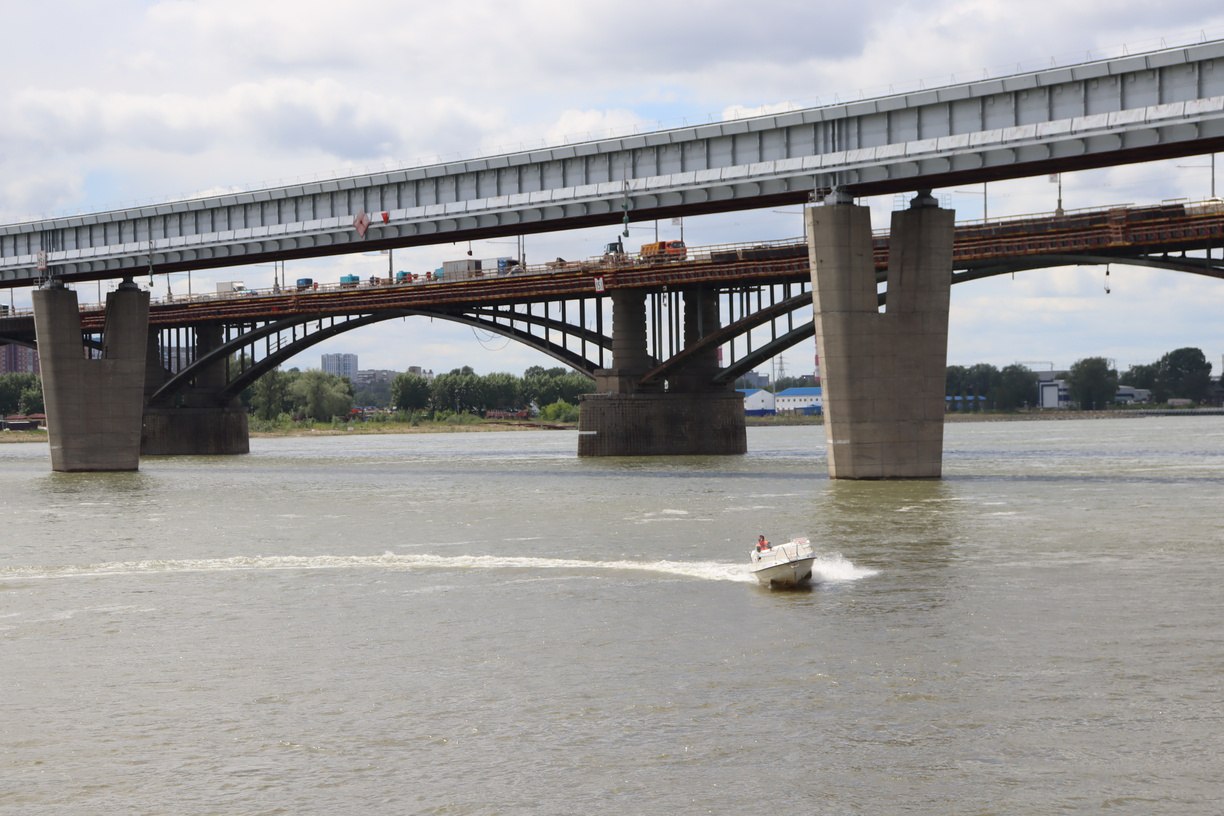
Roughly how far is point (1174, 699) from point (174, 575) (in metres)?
21.9

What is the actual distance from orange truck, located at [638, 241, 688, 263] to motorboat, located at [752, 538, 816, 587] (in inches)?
2623

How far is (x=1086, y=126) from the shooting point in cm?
5106

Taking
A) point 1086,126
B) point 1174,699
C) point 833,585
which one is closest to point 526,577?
point 833,585

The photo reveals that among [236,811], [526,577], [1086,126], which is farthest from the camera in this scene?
[1086,126]

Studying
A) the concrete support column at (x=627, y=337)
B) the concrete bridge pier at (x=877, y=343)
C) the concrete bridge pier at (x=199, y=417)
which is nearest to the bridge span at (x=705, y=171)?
the concrete bridge pier at (x=877, y=343)

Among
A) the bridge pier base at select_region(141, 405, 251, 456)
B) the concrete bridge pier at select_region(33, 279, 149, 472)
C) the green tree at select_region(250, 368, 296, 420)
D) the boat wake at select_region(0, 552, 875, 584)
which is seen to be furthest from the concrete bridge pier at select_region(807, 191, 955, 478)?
the green tree at select_region(250, 368, 296, 420)

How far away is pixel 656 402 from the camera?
94.6m

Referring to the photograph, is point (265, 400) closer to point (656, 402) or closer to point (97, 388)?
point (656, 402)

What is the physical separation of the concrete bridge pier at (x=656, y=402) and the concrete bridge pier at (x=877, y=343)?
37491 millimetres

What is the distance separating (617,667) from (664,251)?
7729 centimetres

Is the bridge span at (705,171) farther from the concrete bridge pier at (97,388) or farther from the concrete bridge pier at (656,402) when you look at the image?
the concrete bridge pier at (656,402)

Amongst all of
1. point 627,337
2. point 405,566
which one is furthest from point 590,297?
point 405,566

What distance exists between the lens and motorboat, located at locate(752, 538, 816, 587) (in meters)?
28.7

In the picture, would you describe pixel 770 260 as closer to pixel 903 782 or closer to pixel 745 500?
pixel 745 500
